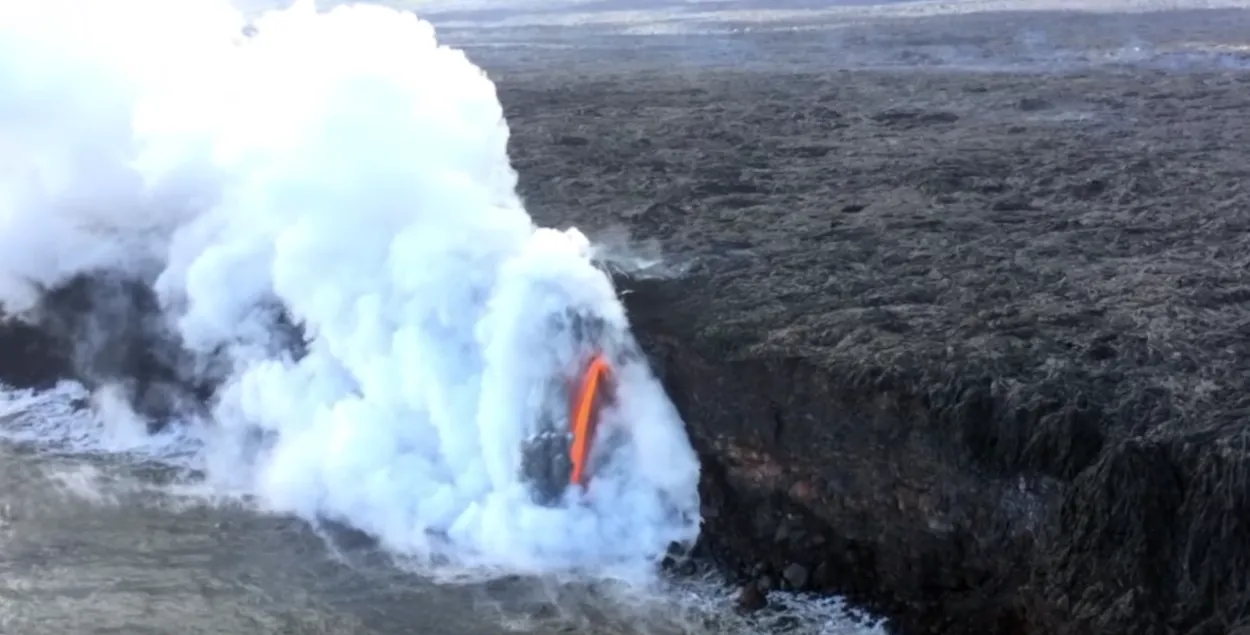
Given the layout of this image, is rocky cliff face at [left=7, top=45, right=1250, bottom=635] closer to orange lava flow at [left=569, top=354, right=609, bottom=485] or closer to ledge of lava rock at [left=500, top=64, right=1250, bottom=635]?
ledge of lava rock at [left=500, top=64, right=1250, bottom=635]

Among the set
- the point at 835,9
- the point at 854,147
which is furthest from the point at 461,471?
the point at 835,9

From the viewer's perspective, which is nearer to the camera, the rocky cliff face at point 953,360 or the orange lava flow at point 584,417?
the rocky cliff face at point 953,360

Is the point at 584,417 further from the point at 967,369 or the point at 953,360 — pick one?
the point at 967,369

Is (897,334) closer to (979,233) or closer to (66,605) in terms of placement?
(979,233)

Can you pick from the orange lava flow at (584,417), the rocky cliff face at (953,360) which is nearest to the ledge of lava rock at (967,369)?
the rocky cliff face at (953,360)

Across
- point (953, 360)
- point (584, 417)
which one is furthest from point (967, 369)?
point (584, 417)

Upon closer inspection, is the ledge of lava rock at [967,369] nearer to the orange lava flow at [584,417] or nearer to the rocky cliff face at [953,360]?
the rocky cliff face at [953,360]
